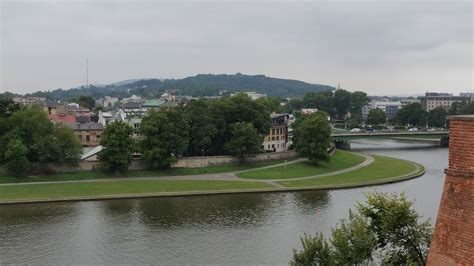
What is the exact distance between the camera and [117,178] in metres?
68.1

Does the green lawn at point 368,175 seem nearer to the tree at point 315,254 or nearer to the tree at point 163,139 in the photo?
the tree at point 163,139

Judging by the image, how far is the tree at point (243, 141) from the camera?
249 feet

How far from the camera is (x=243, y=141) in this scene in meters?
75.8

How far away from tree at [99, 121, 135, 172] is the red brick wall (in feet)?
200

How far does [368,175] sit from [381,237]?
177 ft

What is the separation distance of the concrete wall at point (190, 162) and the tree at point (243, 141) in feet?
4.75

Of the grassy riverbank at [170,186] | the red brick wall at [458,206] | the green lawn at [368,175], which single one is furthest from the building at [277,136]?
the red brick wall at [458,206]

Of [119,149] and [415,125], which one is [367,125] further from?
[119,149]

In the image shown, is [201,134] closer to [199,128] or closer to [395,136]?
[199,128]

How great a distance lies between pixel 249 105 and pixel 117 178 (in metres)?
24.8

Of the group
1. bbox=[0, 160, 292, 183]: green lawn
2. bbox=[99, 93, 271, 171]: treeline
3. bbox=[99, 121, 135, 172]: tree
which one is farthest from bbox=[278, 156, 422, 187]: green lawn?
bbox=[99, 121, 135, 172]: tree

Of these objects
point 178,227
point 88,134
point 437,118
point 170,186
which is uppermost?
point 437,118

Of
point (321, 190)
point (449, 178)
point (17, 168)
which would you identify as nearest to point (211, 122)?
point (321, 190)

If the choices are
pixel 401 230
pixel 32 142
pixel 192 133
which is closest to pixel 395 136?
pixel 192 133
